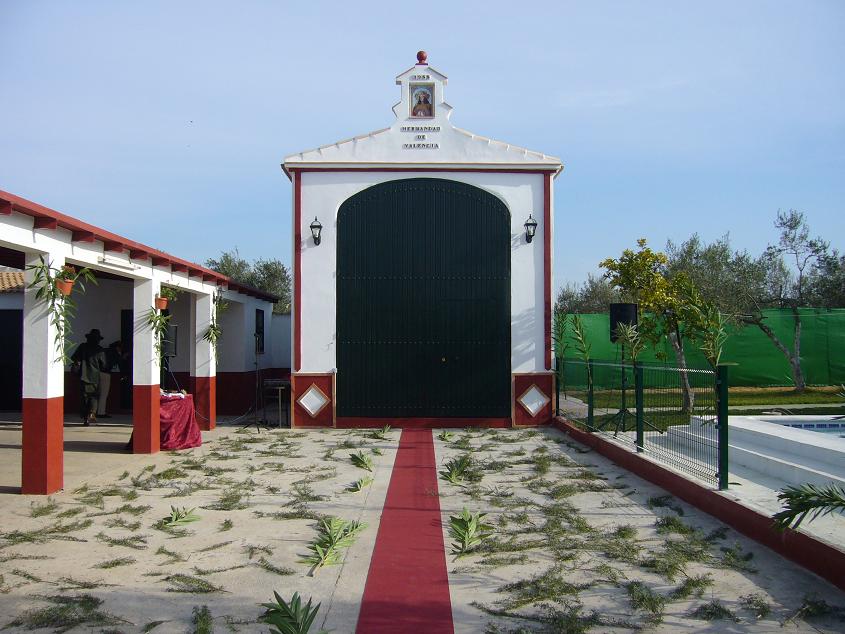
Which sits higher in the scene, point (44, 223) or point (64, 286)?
point (44, 223)

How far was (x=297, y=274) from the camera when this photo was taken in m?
14.4

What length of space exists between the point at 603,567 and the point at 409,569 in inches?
58.0

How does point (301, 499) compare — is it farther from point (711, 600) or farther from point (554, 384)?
point (554, 384)

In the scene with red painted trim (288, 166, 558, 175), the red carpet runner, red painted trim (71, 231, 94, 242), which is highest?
red painted trim (288, 166, 558, 175)

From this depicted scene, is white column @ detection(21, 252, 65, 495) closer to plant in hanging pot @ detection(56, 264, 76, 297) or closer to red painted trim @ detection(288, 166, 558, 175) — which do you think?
plant in hanging pot @ detection(56, 264, 76, 297)

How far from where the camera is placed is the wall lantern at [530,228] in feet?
47.0

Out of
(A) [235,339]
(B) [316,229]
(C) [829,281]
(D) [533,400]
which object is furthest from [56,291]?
(C) [829,281]

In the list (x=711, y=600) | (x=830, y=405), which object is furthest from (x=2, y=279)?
(x=830, y=405)

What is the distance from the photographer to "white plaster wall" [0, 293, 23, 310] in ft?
56.5

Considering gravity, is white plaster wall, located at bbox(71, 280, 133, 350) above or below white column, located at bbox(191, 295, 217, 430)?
above

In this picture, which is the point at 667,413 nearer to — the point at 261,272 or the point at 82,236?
the point at 82,236

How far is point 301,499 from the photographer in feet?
25.9

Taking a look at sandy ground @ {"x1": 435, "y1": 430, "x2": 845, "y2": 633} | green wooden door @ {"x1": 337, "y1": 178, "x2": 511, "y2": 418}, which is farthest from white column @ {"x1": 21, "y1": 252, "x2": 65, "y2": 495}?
green wooden door @ {"x1": 337, "y1": 178, "x2": 511, "y2": 418}

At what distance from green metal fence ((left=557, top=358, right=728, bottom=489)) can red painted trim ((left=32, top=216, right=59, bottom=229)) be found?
7078 mm
